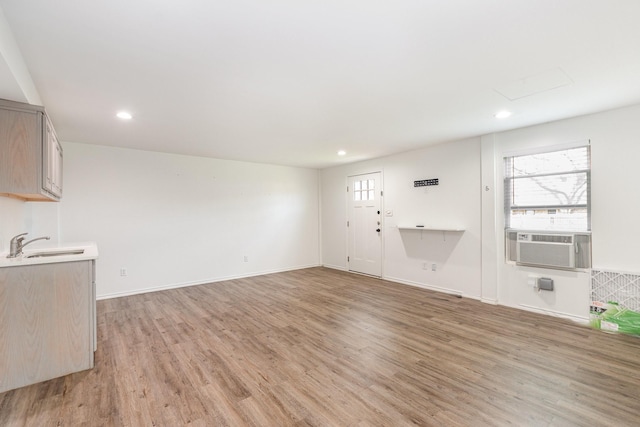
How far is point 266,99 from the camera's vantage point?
287 cm

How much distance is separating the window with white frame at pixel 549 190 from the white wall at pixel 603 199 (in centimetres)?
12

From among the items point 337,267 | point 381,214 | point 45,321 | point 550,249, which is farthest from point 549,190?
point 45,321

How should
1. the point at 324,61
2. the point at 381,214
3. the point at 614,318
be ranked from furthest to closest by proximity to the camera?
the point at 381,214 → the point at 614,318 → the point at 324,61

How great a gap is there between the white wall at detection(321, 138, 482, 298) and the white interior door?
154mm

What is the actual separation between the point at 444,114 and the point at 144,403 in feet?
12.6

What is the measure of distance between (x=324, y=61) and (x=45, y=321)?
305cm

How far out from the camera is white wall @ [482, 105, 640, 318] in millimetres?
3137

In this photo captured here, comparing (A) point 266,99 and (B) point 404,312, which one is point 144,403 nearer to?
(A) point 266,99

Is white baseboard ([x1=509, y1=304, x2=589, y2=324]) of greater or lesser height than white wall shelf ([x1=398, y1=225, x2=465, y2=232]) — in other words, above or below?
below

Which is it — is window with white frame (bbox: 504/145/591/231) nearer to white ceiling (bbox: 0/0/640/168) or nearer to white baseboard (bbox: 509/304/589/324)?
white ceiling (bbox: 0/0/640/168)

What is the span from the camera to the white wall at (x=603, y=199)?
3.14 metres

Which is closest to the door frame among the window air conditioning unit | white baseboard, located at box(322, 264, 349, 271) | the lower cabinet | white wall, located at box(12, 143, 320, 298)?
white baseboard, located at box(322, 264, 349, 271)

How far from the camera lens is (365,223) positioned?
20.2 feet

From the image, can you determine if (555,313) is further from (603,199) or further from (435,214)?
(435,214)
